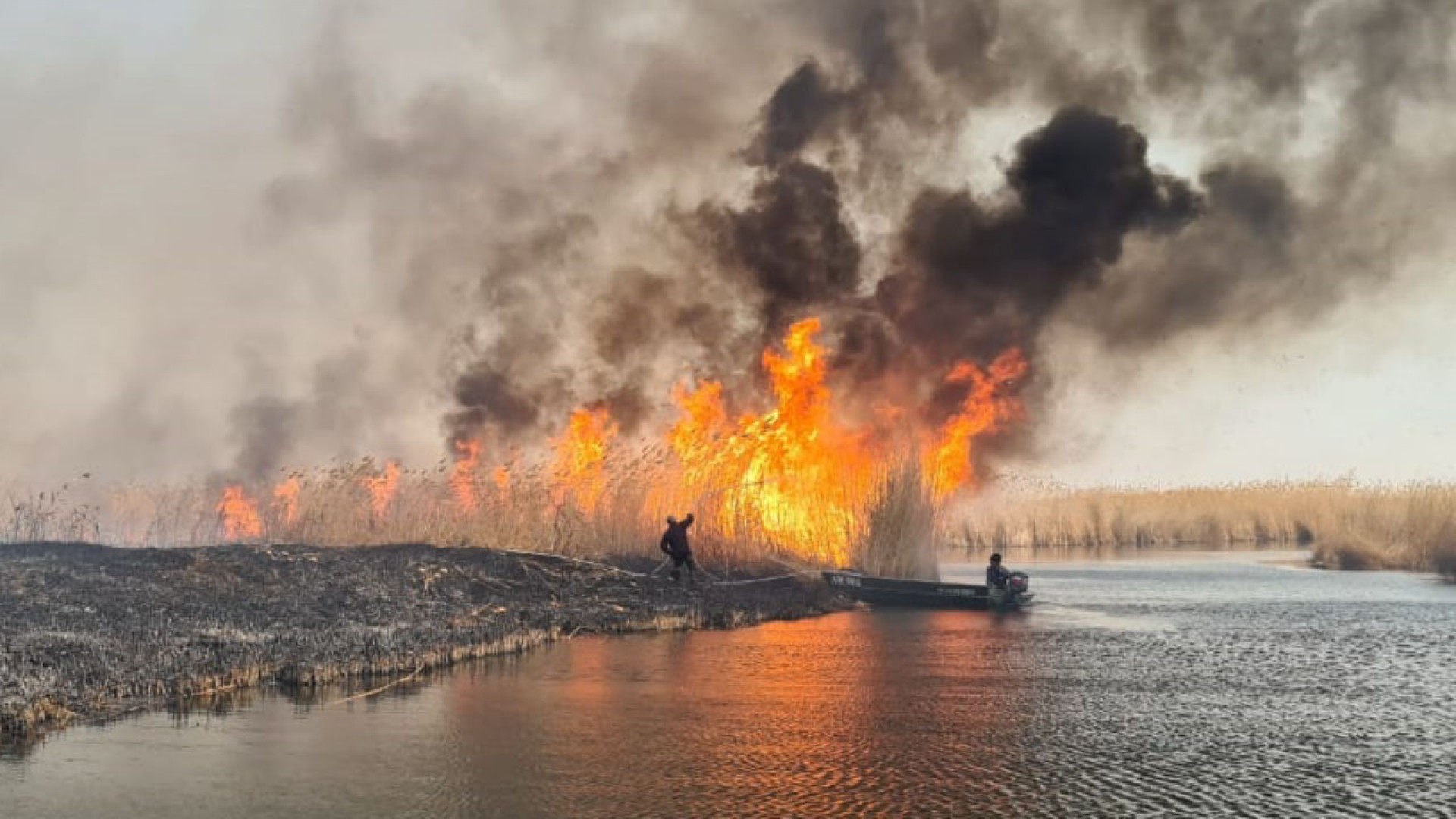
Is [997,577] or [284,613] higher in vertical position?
[997,577]

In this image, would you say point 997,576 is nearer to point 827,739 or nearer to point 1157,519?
point 827,739

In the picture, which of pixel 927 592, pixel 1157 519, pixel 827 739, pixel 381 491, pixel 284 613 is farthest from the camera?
pixel 1157 519

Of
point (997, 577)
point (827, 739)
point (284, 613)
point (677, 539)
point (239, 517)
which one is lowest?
point (827, 739)

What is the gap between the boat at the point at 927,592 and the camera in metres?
32.7

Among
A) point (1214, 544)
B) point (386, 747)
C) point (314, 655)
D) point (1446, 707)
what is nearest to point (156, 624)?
point (314, 655)

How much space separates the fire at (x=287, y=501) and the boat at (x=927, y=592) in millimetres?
18990

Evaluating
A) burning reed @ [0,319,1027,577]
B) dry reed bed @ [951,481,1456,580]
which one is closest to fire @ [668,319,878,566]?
burning reed @ [0,319,1027,577]

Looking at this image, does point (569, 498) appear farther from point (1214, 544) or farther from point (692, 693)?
point (1214, 544)

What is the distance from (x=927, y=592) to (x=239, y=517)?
87.2 ft

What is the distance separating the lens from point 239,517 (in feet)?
146

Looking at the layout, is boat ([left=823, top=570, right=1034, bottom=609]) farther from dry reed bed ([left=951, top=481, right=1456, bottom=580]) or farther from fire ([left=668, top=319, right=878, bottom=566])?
dry reed bed ([left=951, top=481, right=1456, bottom=580])

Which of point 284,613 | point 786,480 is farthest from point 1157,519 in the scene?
point 284,613

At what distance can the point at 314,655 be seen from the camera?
64.0ft

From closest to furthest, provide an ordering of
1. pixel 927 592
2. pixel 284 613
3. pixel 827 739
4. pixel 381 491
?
1. pixel 827 739
2. pixel 284 613
3. pixel 927 592
4. pixel 381 491
